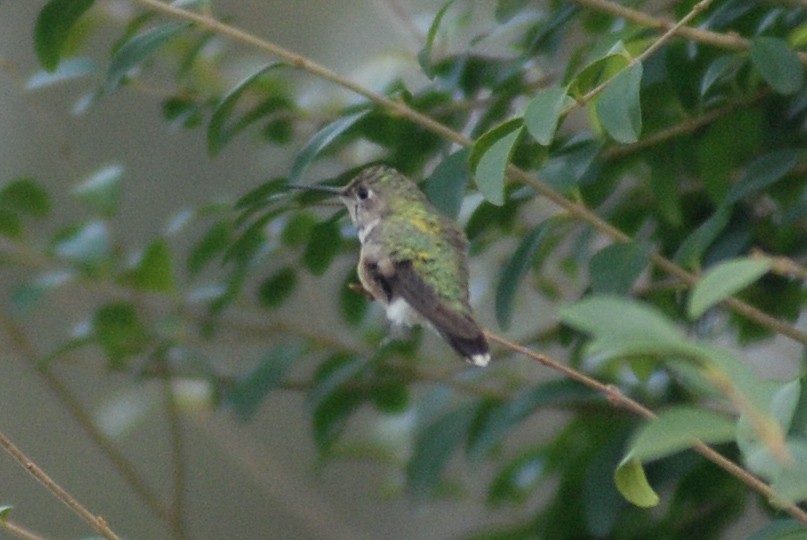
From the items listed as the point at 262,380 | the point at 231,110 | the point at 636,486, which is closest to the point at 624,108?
the point at 636,486

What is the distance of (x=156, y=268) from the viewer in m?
2.58

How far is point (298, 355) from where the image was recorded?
101 inches

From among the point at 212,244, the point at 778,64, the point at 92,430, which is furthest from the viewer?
the point at 92,430

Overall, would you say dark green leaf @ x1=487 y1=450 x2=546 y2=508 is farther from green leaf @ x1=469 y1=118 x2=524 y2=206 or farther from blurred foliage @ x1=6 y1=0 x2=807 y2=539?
green leaf @ x1=469 y1=118 x2=524 y2=206

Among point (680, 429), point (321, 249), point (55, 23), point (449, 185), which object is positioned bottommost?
point (321, 249)

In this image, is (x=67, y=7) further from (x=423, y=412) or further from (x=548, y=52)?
(x=423, y=412)

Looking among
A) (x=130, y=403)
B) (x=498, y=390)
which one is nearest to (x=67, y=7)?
(x=498, y=390)

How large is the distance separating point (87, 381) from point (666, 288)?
3853 millimetres

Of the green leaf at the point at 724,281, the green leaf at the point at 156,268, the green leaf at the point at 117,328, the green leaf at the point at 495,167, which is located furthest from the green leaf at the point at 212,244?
the green leaf at the point at 724,281

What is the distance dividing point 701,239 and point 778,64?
0.82 feet

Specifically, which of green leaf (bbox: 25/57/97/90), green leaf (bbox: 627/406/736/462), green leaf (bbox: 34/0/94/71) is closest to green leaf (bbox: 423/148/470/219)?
green leaf (bbox: 34/0/94/71)

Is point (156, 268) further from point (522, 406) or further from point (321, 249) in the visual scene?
point (522, 406)

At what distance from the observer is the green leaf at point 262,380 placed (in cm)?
254

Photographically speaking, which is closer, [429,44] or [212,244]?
[429,44]
